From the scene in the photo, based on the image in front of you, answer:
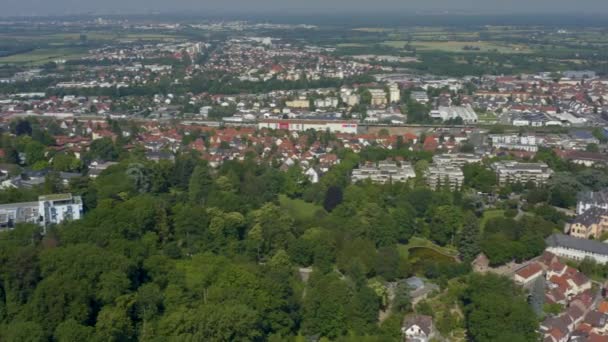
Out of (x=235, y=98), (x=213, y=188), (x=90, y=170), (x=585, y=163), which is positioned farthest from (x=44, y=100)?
(x=585, y=163)

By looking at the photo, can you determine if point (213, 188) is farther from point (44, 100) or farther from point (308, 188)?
point (44, 100)

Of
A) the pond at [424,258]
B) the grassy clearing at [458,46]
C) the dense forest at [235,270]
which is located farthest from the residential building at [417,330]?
the grassy clearing at [458,46]

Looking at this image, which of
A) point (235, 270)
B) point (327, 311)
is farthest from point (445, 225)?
point (235, 270)

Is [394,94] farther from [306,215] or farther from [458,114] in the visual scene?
[306,215]

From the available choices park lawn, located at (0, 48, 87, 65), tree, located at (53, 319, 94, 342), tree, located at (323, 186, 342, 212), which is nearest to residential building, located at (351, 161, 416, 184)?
tree, located at (323, 186, 342, 212)

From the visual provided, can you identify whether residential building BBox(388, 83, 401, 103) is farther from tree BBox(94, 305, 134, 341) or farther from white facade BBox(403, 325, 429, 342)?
tree BBox(94, 305, 134, 341)
